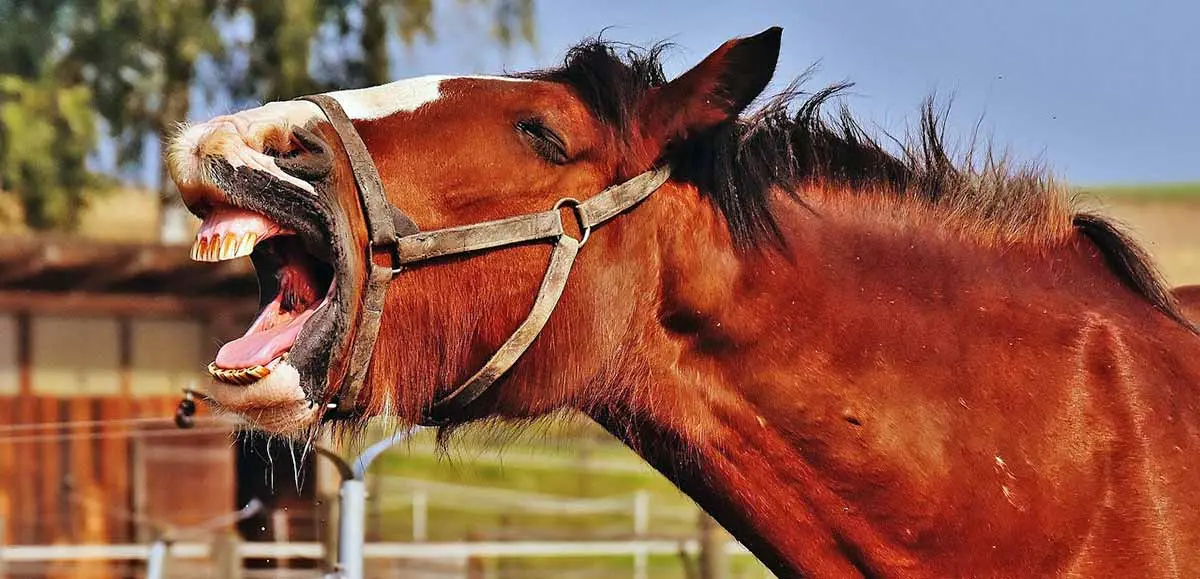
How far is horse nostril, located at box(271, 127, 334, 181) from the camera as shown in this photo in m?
2.38

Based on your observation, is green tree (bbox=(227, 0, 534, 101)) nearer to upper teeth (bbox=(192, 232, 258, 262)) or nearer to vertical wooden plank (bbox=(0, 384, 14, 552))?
vertical wooden plank (bbox=(0, 384, 14, 552))

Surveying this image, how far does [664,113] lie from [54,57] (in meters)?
18.6

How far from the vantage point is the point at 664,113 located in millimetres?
2648

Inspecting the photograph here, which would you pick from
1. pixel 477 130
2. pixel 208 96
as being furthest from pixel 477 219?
pixel 208 96

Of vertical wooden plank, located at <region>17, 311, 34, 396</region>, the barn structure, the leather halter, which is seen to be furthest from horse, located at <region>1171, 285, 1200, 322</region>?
vertical wooden plank, located at <region>17, 311, 34, 396</region>

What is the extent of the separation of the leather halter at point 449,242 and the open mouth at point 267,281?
0.10 meters

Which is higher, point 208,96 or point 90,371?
point 208,96

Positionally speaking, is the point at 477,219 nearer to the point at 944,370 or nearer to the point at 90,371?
the point at 944,370

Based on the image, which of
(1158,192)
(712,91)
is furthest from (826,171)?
(1158,192)

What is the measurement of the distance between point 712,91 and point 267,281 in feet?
3.01

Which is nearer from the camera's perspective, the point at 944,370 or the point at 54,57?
the point at 944,370

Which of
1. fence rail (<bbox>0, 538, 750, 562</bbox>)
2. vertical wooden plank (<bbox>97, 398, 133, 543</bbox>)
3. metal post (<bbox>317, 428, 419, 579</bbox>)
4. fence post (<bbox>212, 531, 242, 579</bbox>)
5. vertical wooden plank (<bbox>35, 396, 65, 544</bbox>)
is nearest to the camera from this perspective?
metal post (<bbox>317, 428, 419, 579</bbox>)

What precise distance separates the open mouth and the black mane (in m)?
0.60

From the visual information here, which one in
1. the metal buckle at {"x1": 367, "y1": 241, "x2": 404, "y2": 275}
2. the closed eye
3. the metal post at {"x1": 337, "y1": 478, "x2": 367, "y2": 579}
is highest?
the closed eye
